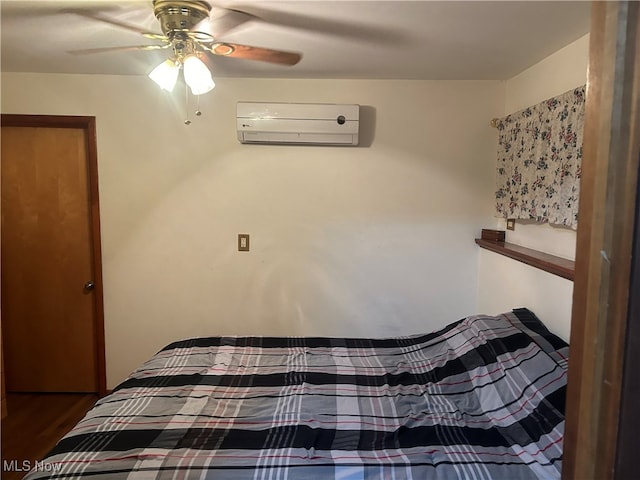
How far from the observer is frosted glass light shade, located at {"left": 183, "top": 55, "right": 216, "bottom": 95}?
5.12 ft

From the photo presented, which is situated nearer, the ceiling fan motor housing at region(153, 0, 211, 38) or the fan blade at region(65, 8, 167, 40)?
the ceiling fan motor housing at region(153, 0, 211, 38)

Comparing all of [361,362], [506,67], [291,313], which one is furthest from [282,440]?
[506,67]

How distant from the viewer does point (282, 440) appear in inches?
57.9

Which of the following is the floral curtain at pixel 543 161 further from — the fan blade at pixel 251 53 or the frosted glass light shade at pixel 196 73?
the frosted glass light shade at pixel 196 73

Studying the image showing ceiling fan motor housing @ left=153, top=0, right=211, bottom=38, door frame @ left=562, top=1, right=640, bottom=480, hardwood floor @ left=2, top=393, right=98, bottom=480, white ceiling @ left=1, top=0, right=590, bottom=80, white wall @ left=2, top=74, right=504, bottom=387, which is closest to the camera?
door frame @ left=562, top=1, right=640, bottom=480

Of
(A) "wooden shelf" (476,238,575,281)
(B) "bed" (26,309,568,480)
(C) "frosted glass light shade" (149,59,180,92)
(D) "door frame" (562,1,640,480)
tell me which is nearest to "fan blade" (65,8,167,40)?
(C) "frosted glass light shade" (149,59,180,92)

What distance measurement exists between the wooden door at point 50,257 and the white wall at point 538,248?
2694mm

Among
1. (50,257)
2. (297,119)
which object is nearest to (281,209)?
(297,119)

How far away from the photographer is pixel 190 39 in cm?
166

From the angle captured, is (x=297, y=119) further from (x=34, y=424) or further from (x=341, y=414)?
(x=34, y=424)

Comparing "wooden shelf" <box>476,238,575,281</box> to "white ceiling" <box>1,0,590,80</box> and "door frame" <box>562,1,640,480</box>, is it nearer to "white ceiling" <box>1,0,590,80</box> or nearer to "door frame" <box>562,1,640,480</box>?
"white ceiling" <box>1,0,590,80</box>

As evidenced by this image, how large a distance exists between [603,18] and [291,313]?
100 inches

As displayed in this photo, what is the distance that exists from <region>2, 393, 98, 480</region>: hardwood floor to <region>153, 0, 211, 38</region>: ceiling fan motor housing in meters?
2.41

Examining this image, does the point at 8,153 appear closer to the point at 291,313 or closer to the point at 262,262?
the point at 262,262
